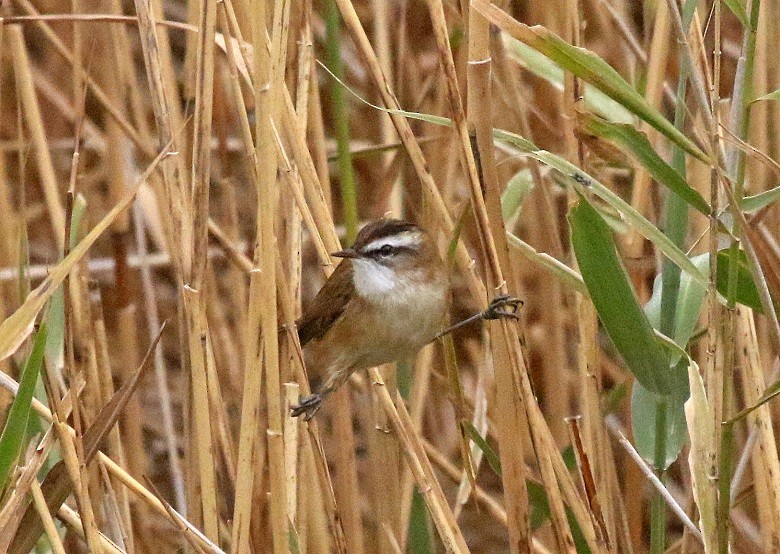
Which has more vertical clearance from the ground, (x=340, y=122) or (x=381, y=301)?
(x=340, y=122)

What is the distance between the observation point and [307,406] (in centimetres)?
213

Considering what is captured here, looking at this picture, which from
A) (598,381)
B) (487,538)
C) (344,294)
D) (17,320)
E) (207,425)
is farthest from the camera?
(487,538)

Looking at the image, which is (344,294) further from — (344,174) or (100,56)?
(100,56)

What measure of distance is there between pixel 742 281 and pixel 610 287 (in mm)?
248

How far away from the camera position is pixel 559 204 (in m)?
3.77

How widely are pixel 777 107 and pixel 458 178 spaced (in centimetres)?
123

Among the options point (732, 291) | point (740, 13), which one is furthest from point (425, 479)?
point (740, 13)

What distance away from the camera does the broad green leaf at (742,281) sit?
Result: 172 cm

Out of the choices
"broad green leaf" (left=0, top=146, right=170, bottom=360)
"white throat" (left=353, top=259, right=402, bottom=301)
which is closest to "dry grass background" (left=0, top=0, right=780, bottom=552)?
"broad green leaf" (left=0, top=146, right=170, bottom=360)

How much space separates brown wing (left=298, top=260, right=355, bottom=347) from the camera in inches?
102

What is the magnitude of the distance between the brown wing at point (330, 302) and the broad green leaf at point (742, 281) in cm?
103

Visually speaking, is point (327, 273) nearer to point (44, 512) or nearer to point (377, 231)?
point (377, 231)

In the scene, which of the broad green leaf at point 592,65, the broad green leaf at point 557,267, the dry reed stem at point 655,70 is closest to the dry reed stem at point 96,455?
the broad green leaf at point 557,267

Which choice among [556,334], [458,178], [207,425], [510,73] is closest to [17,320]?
[207,425]
